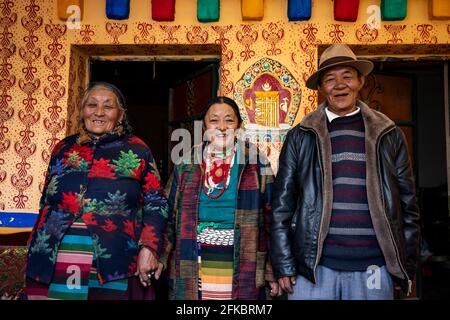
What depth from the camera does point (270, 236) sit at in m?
2.07

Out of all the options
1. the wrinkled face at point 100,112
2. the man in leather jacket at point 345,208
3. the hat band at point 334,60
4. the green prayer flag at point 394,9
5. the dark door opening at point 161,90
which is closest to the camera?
the man in leather jacket at point 345,208

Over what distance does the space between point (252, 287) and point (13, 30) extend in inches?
123

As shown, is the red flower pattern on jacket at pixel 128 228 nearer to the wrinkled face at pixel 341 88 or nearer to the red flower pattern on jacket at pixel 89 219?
the red flower pattern on jacket at pixel 89 219

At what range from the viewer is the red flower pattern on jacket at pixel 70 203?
2061 mm

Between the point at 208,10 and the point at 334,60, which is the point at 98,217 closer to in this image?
the point at 334,60

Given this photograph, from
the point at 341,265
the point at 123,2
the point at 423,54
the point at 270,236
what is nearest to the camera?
the point at 341,265

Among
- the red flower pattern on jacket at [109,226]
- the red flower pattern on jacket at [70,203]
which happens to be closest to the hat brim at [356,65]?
the red flower pattern on jacket at [109,226]

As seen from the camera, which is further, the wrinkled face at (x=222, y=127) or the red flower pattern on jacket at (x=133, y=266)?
the wrinkled face at (x=222, y=127)

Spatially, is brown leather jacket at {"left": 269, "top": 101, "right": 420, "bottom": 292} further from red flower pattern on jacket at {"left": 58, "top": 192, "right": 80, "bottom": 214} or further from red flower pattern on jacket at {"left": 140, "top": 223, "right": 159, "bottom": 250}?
red flower pattern on jacket at {"left": 58, "top": 192, "right": 80, "bottom": 214}

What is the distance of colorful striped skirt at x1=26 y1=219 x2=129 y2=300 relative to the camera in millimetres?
2012

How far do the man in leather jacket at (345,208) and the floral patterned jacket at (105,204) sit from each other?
722mm

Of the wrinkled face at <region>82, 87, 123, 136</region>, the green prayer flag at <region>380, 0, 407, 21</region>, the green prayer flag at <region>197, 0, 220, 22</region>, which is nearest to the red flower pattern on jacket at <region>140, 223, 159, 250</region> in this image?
the wrinkled face at <region>82, 87, 123, 136</region>
